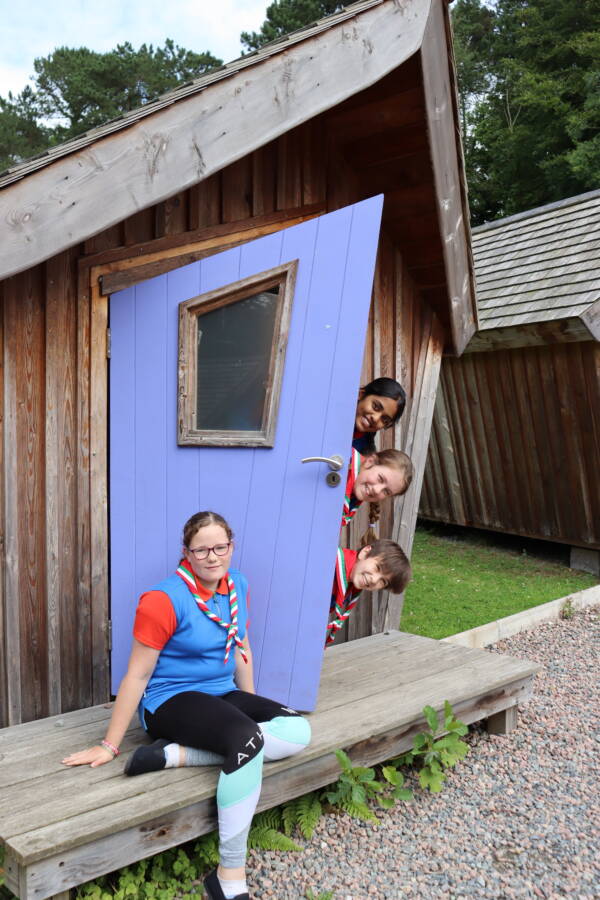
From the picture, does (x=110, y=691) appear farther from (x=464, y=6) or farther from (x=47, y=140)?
(x=464, y=6)

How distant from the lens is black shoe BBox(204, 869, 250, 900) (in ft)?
8.38

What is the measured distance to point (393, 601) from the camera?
202 inches

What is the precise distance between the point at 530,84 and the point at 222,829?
23.8 m

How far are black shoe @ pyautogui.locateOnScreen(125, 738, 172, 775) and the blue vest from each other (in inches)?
6.8

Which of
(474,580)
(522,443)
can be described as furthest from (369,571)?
(522,443)

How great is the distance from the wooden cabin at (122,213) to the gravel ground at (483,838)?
130 cm

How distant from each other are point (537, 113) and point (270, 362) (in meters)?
21.8

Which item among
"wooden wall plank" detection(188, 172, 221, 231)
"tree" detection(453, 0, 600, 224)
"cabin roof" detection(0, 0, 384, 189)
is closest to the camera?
"cabin roof" detection(0, 0, 384, 189)

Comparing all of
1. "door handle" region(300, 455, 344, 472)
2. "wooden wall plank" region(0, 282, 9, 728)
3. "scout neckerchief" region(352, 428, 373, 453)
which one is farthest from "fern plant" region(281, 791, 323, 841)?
"scout neckerchief" region(352, 428, 373, 453)

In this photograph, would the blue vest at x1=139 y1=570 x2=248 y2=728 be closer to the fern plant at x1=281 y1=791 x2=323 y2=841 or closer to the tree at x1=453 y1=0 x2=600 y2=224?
the fern plant at x1=281 y1=791 x2=323 y2=841

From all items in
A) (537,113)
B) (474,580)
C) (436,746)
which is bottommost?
(474,580)

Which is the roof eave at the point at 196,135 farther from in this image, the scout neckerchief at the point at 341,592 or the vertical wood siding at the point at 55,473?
the scout neckerchief at the point at 341,592

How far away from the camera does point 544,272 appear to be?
883cm

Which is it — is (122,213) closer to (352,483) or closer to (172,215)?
(172,215)
